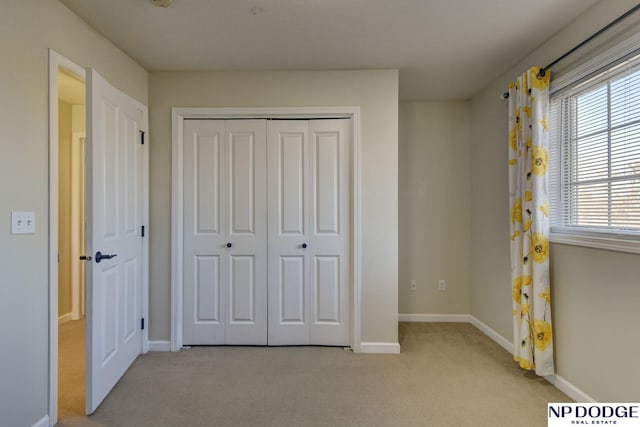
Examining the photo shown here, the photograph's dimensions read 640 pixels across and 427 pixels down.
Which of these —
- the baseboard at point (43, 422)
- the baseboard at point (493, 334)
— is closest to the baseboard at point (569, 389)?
the baseboard at point (493, 334)

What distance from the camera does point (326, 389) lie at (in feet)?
7.04

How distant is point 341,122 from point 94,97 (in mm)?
1831

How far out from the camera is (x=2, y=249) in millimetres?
1529

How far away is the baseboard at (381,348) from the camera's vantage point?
2.70 metres

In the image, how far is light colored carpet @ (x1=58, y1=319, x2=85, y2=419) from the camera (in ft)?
6.44

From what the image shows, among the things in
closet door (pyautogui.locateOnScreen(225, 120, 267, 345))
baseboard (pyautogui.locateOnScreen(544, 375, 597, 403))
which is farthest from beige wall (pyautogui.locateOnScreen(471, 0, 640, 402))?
closet door (pyautogui.locateOnScreen(225, 120, 267, 345))

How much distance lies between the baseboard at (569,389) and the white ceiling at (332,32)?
7.97 ft

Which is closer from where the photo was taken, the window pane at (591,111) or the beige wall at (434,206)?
the window pane at (591,111)

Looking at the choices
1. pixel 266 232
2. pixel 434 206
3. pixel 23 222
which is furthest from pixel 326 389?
pixel 434 206

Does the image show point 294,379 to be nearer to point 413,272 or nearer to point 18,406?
point 18,406

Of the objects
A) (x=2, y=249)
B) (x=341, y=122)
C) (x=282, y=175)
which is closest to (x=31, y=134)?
(x=2, y=249)

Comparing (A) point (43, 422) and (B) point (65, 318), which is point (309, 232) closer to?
(A) point (43, 422)

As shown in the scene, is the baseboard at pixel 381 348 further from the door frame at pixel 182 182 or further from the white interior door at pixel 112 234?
the white interior door at pixel 112 234

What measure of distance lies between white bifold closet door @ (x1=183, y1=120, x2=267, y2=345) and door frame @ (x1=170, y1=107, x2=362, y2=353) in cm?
5
